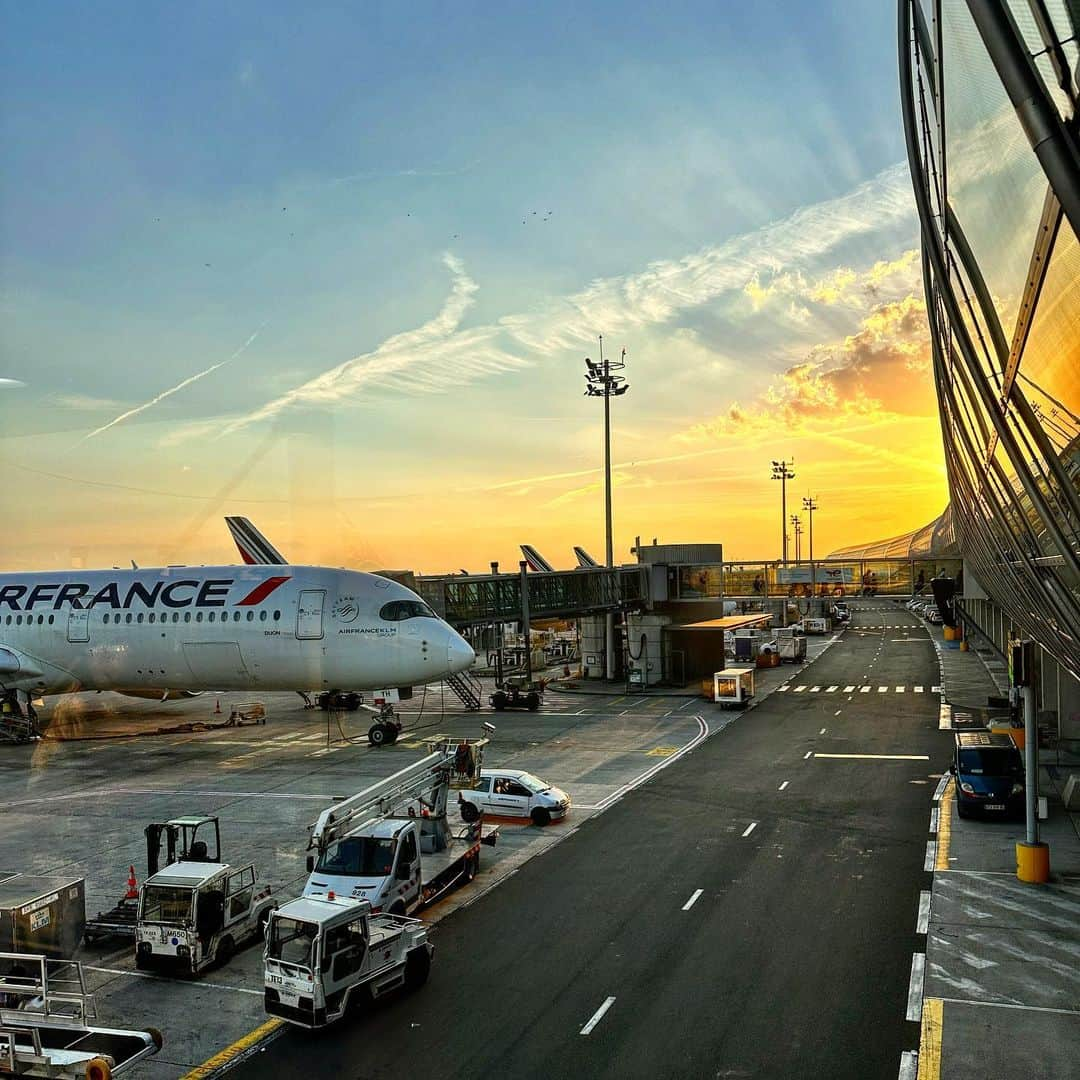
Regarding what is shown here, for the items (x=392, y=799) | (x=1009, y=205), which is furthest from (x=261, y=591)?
(x=1009, y=205)

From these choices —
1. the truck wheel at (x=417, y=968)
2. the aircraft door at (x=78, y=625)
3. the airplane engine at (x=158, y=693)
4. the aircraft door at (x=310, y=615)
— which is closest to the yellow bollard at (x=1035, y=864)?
the truck wheel at (x=417, y=968)

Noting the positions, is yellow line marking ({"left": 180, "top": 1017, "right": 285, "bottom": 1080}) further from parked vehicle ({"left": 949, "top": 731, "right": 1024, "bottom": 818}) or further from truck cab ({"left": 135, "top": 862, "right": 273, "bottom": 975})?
parked vehicle ({"left": 949, "top": 731, "right": 1024, "bottom": 818})

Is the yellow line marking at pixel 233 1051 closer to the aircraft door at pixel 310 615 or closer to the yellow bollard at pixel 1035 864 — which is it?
the yellow bollard at pixel 1035 864

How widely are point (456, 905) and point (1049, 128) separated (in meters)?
18.4

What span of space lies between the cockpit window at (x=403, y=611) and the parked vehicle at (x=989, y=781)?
18.4m

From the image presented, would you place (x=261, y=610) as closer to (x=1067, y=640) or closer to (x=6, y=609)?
(x=6, y=609)

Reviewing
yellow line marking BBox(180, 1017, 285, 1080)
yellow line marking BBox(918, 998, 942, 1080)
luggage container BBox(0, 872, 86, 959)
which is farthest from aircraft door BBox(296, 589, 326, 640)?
yellow line marking BBox(918, 998, 942, 1080)

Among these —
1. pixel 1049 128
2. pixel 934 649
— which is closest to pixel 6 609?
pixel 1049 128

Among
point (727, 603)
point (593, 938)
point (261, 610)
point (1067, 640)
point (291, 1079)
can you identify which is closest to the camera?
point (291, 1079)

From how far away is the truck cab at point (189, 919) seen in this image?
16125 mm

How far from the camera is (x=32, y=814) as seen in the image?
27.9 metres

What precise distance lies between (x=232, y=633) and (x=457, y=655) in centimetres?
816

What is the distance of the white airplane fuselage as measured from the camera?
116 feet

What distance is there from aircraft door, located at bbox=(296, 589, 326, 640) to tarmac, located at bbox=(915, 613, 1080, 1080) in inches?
821
